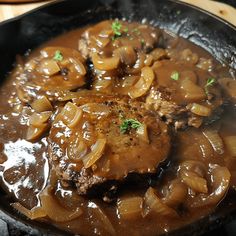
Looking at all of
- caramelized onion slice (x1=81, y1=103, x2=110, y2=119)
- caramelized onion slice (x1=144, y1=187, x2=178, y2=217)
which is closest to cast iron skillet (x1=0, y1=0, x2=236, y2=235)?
caramelized onion slice (x1=81, y1=103, x2=110, y2=119)

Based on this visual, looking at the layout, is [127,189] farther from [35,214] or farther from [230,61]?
[230,61]

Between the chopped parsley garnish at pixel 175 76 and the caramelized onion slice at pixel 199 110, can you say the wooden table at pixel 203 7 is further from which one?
the caramelized onion slice at pixel 199 110

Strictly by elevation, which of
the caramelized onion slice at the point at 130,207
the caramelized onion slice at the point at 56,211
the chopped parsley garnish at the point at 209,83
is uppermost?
the chopped parsley garnish at the point at 209,83

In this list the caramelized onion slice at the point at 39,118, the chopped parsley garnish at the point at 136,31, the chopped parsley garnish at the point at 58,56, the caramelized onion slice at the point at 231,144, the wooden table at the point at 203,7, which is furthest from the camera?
the wooden table at the point at 203,7

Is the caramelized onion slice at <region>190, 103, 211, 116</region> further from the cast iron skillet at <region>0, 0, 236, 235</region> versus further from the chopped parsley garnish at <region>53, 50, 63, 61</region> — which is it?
the chopped parsley garnish at <region>53, 50, 63, 61</region>

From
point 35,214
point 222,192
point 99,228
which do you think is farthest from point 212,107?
point 35,214

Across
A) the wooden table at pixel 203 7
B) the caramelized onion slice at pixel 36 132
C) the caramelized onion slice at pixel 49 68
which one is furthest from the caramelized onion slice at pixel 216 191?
the wooden table at pixel 203 7

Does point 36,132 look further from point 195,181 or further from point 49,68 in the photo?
point 195,181
